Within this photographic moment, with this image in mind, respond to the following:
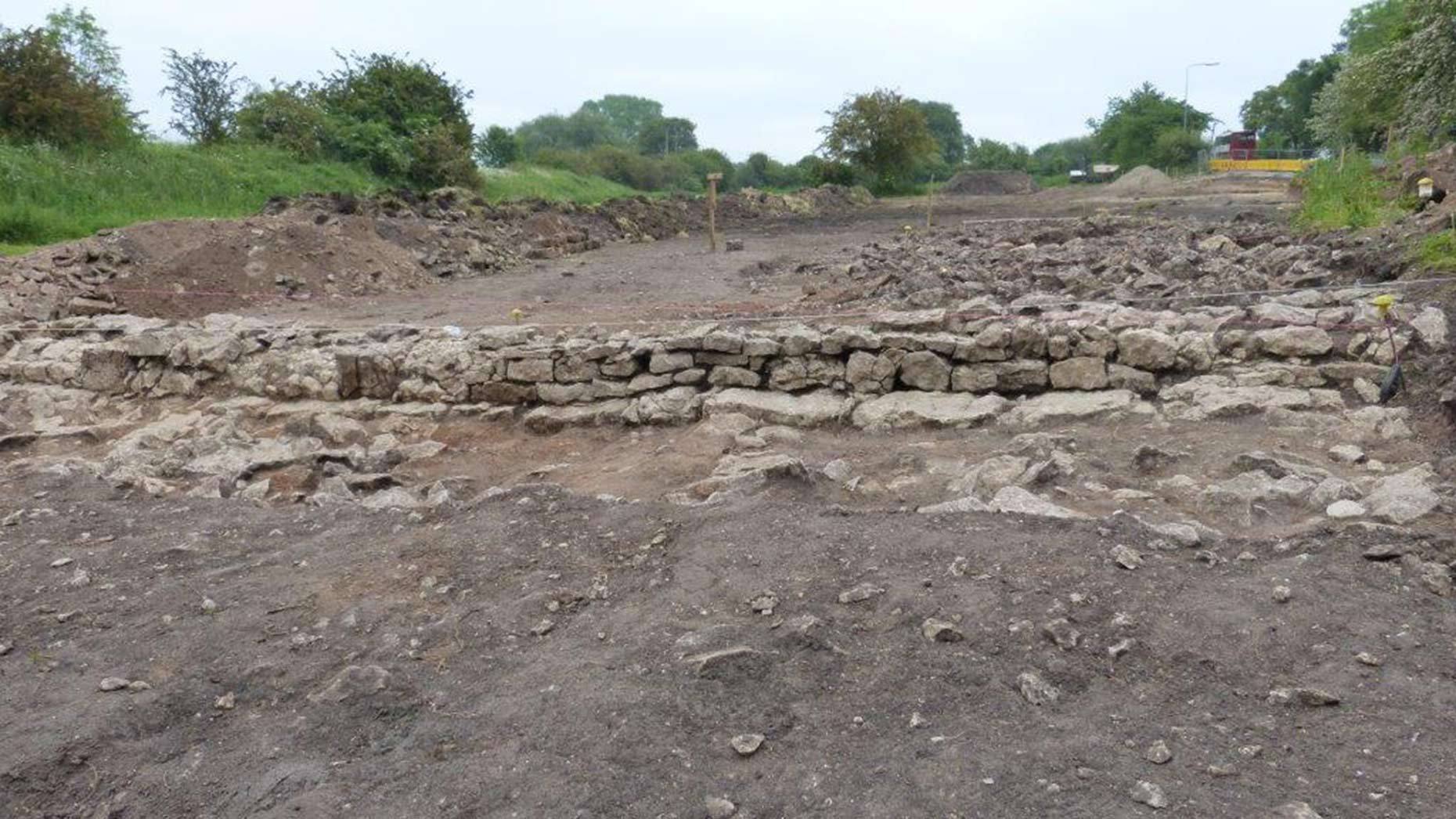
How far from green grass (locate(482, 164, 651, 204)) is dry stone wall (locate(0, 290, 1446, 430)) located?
1683 cm

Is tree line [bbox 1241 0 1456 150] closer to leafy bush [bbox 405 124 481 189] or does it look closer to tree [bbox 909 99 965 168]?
leafy bush [bbox 405 124 481 189]

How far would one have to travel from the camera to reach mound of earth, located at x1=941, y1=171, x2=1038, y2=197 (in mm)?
39750

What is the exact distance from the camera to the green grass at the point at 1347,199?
10.6 metres

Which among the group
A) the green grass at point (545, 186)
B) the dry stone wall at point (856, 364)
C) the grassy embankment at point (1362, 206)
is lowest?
the dry stone wall at point (856, 364)

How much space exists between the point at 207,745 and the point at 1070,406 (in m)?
4.58

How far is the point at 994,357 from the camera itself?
619cm

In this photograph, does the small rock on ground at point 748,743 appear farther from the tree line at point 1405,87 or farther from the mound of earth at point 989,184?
the mound of earth at point 989,184

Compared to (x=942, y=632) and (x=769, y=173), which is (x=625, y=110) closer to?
(x=769, y=173)

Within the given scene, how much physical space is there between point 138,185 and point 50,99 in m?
1.82

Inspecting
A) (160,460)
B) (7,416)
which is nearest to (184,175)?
(7,416)

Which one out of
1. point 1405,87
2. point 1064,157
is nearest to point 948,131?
point 1064,157

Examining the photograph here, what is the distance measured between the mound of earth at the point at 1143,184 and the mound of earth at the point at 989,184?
5.74 meters

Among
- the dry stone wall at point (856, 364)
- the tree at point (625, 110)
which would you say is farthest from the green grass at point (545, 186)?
the tree at point (625, 110)

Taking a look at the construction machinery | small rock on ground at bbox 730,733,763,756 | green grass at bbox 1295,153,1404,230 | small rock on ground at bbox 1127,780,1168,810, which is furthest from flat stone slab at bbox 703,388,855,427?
the construction machinery
